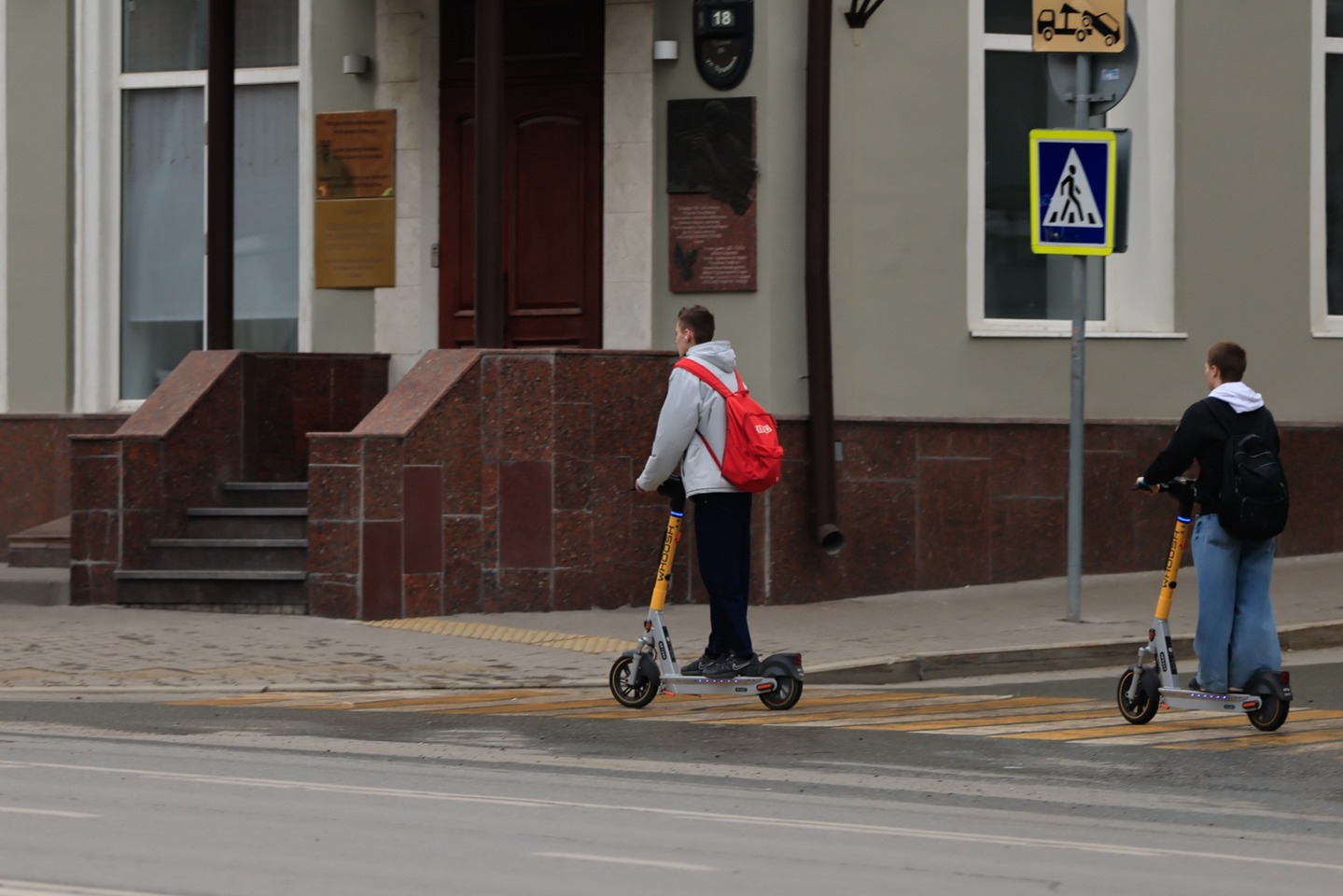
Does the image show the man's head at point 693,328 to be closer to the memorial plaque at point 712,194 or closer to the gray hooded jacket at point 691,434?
the gray hooded jacket at point 691,434

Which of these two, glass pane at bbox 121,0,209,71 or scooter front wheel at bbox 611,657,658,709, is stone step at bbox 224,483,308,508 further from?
scooter front wheel at bbox 611,657,658,709

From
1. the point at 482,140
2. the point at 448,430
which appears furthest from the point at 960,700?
the point at 482,140

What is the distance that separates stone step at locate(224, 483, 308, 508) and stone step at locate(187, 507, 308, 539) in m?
0.20

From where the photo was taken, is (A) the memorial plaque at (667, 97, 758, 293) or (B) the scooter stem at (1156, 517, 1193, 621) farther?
(A) the memorial plaque at (667, 97, 758, 293)

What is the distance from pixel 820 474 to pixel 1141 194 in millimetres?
3503

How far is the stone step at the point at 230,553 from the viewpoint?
13086mm

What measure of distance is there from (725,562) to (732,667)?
19.4 inches

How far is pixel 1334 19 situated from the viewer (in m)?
15.4

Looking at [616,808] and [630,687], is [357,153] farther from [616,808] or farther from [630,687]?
[616,808]

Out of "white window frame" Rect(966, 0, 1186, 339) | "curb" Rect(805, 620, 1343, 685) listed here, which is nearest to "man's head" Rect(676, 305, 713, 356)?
"curb" Rect(805, 620, 1343, 685)

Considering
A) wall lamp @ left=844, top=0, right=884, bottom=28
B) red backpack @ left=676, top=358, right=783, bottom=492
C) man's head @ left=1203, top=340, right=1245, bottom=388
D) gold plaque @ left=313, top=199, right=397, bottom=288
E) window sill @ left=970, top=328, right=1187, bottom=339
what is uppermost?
wall lamp @ left=844, top=0, right=884, bottom=28

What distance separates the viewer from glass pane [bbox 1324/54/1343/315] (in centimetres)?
1538

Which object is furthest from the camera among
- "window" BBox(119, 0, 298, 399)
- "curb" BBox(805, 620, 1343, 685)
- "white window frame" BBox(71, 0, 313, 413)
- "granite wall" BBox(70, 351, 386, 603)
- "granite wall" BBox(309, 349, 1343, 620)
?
"white window frame" BBox(71, 0, 313, 413)

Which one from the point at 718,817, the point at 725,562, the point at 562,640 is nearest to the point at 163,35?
the point at 562,640
